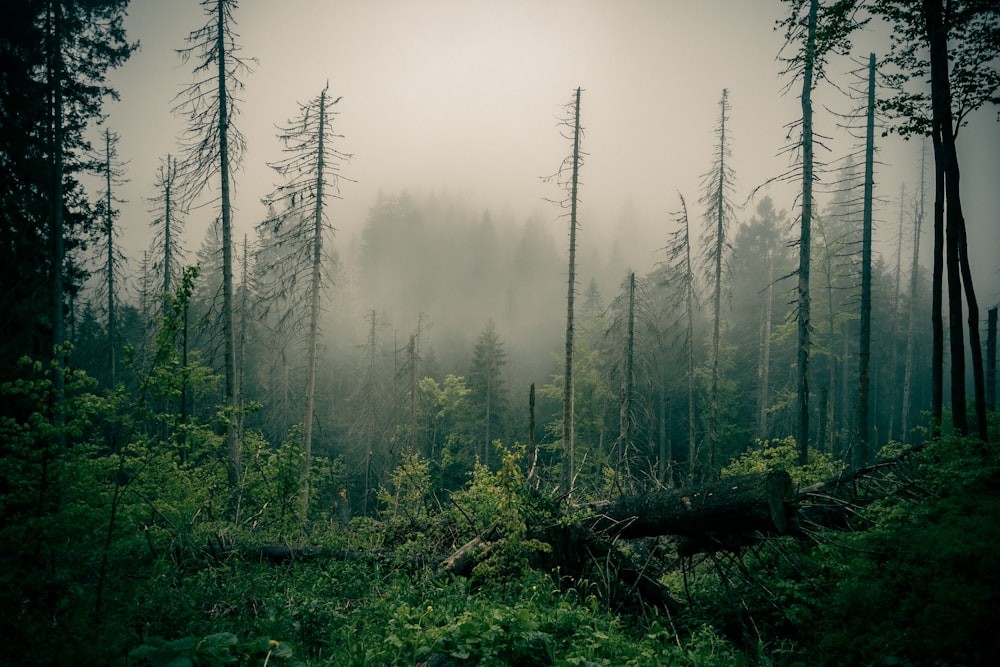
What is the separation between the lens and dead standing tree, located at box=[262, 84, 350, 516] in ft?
45.2

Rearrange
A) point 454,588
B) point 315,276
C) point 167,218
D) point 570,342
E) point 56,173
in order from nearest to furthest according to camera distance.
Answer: point 454,588
point 56,173
point 315,276
point 570,342
point 167,218

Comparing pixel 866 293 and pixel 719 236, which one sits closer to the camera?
pixel 866 293

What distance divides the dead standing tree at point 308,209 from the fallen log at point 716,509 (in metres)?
10.8

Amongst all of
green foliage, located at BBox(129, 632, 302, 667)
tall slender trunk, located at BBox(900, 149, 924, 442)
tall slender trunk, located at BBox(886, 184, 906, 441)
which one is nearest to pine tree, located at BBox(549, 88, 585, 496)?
green foliage, located at BBox(129, 632, 302, 667)

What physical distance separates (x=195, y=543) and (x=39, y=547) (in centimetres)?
225

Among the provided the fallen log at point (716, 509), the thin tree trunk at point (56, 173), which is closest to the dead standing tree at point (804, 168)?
the fallen log at point (716, 509)

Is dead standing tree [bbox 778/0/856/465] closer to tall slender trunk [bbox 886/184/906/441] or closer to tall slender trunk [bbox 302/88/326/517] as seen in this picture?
tall slender trunk [bbox 302/88/326/517]

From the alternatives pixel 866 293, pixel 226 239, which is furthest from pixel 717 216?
pixel 226 239

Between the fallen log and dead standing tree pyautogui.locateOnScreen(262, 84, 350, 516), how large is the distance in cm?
1077

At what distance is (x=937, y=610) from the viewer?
144 inches

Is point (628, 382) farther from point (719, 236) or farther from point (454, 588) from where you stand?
point (454, 588)

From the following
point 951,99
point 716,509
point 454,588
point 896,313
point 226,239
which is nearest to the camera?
point 454,588

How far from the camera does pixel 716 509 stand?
5.73 meters

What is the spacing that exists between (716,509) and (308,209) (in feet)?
46.2
